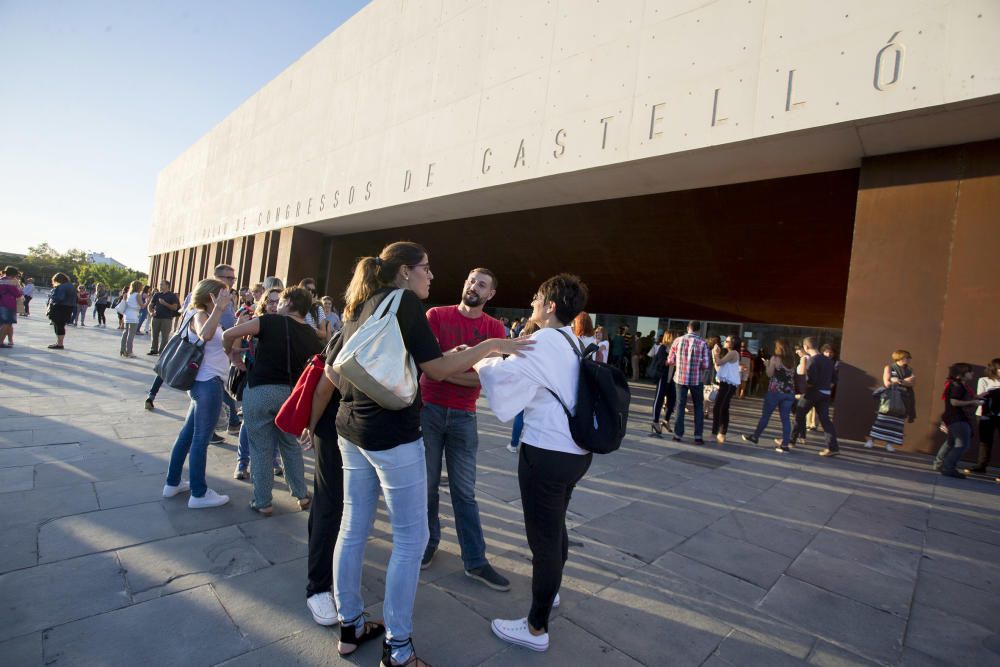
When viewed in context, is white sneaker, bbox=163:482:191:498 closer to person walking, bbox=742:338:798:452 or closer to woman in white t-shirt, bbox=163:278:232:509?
woman in white t-shirt, bbox=163:278:232:509

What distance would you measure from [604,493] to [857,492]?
3093 millimetres

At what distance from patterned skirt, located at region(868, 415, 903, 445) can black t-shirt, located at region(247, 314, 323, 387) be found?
8016 millimetres

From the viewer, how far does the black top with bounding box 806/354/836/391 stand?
286 inches

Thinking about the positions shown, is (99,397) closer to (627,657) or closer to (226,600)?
(226,600)

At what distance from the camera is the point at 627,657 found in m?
2.23

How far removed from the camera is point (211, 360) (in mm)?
3717

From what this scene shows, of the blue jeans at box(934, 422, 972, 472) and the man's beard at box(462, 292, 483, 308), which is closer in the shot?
the man's beard at box(462, 292, 483, 308)

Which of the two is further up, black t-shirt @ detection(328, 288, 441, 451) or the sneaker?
black t-shirt @ detection(328, 288, 441, 451)

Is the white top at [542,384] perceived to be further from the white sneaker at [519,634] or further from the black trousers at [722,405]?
the black trousers at [722,405]

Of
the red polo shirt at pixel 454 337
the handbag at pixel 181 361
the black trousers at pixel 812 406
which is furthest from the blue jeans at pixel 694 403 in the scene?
the handbag at pixel 181 361

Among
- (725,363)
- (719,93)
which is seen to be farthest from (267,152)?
(725,363)

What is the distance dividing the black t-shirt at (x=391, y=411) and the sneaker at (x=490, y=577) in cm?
125

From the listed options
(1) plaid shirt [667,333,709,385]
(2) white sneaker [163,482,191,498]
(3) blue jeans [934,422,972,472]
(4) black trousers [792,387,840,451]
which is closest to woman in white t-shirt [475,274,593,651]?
(2) white sneaker [163,482,191,498]

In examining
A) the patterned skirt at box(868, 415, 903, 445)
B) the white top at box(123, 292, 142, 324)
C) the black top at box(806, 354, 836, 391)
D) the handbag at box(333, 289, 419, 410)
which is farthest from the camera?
the white top at box(123, 292, 142, 324)
